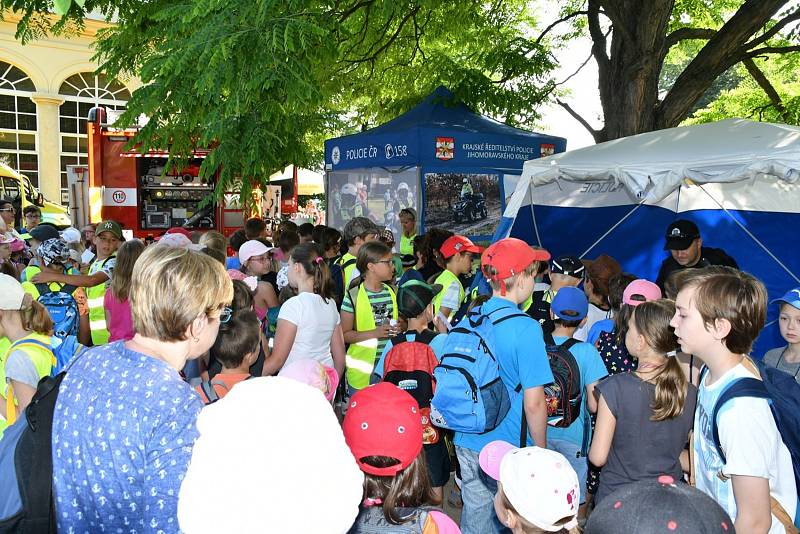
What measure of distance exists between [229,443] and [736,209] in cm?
793

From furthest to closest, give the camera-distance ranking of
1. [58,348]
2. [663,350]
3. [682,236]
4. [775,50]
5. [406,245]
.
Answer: [775,50]
[406,245]
[682,236]
[58,348]
[663,350]

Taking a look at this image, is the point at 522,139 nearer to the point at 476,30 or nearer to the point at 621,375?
the point at 476,30

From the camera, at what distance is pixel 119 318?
15.7 ft

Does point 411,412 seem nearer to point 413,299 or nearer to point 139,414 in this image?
point 139,414

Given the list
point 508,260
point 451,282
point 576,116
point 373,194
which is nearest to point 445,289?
point 451,282

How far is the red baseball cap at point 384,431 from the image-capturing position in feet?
7.30

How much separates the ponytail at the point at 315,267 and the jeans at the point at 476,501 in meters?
1.62

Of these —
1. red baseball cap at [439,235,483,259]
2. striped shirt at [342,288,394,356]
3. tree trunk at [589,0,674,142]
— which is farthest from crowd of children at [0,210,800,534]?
tree trunk at [589,0,674,142]

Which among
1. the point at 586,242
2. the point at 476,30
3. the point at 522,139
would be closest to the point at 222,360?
the point at 586,242

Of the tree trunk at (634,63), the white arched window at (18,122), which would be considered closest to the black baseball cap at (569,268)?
the tree trunk at (634,63)

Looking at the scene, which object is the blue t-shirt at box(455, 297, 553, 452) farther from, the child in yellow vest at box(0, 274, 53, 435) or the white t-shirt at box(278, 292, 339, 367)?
the child in yellow vest at box(0, 274, 53, 435)

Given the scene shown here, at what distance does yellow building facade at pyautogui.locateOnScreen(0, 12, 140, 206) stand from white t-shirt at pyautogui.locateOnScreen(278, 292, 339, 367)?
2725 cm

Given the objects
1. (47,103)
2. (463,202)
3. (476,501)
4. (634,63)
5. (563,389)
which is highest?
(47,103)

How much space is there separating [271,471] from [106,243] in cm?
548
